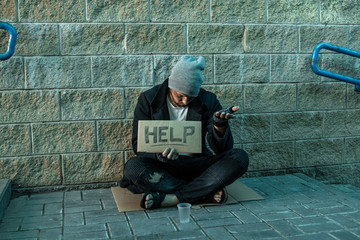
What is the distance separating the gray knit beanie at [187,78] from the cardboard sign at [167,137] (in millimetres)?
258

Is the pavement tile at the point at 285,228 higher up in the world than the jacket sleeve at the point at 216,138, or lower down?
lower down

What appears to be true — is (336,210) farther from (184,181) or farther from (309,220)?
(184,181)

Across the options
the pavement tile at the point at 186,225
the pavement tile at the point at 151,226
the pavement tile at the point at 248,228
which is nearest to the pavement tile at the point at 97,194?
Result: the pavement tile at the point at 151,226

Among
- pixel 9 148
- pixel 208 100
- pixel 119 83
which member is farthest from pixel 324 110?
pixel 9 148

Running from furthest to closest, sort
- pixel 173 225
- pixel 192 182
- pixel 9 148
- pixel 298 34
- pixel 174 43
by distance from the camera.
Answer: pixel 298 34 → pixel 174 43 → pixel 9 148 → pixel 192 182 → pixel 173 225

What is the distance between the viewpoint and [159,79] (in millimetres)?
4031

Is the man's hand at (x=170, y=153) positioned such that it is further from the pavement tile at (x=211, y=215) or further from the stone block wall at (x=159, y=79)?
the stone block wall at (x=159, y=79)

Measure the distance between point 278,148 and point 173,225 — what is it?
182cm

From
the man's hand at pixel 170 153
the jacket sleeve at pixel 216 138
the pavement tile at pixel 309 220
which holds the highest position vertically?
the jacket sleeve at pixel 216 138

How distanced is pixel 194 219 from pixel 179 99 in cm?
98

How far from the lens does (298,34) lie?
4.31m

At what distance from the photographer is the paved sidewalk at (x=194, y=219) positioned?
2795mm

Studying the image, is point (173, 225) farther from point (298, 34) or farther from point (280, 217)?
point (298, 34)

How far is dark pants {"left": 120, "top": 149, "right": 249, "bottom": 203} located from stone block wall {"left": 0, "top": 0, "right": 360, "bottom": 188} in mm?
629
